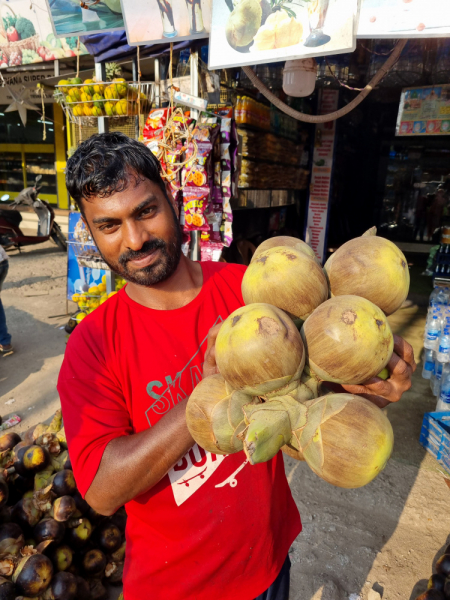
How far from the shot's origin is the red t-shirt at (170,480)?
1.27 m

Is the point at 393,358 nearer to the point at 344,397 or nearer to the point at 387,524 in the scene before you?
the point at 344,397

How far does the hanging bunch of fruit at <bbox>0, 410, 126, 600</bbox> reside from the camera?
200 cm

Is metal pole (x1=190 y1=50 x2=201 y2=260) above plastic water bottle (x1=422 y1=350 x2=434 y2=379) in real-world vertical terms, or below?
above

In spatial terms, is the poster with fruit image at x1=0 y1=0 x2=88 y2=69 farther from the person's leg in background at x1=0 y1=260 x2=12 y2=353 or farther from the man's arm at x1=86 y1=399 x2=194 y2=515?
the man's arm at x1=86 y1=399 x2=194 y2=515

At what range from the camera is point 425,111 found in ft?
15.4

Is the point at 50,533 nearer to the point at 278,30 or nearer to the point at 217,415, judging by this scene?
the point at 217,415

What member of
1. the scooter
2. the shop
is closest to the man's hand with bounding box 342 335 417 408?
the scooter

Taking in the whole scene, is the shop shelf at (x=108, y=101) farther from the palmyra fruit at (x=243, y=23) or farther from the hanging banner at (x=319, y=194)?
the hanging banner at (x=319, y=194)

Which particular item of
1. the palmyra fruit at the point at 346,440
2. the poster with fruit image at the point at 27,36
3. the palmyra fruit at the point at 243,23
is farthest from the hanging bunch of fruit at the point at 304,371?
the poster with fruit image at the point at 27,36

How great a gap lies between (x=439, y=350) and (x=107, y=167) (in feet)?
12.4

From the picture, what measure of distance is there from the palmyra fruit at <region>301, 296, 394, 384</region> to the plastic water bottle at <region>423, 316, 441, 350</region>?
4064 mm

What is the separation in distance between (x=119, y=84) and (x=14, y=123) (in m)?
11.8

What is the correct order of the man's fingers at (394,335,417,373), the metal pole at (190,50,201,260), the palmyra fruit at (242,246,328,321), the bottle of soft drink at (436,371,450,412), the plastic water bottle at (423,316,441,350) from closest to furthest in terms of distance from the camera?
1. the palmyra fruit at (242,246,328,321)
2. the man's fingers at (394,335,417,373)
3. the bottle of soft drink at (436,371,450,412)
4. the metal pole at (190,50,201,260)
5. the plastic water bottle at (423,316,441,350)

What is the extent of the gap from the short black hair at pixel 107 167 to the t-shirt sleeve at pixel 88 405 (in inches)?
18.8
